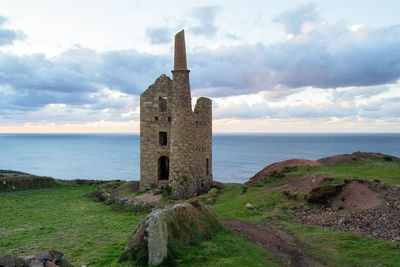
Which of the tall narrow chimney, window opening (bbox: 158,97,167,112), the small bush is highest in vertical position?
the tall narrow chimney

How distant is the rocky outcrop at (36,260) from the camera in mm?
8414

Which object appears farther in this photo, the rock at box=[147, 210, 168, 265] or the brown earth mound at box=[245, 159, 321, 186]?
the brown earth mound at box=[245, 159, 321, 186]

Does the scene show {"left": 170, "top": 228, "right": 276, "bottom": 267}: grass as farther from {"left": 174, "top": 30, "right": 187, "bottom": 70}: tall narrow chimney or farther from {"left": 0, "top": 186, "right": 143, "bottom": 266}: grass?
{"left": 174, "top": 30, "right": 187, "bottom": 70}: tall narrow chimney

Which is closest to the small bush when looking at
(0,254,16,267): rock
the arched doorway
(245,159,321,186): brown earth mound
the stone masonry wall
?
(245,159,321,186): brown earth mound

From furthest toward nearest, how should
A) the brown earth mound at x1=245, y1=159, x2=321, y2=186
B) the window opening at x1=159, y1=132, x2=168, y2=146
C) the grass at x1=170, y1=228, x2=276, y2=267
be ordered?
the brown earth mound at x1=245, y1=159, x2=321, y2=186 < the window opening at x1=159, y1=132, x2=168, y2=146 < the grass at x1=170, y1=228, x2=276, y2=267

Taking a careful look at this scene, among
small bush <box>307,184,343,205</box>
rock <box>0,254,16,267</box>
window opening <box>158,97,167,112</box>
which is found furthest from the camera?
window opening <box>158,97,167,112</box>

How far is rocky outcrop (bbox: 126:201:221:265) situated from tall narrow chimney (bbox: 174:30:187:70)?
621 inches

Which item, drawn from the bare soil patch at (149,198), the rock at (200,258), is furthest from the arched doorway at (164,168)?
A: the rock at (200,258)

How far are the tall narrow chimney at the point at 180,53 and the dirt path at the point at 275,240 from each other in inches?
625

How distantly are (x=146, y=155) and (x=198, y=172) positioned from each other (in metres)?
6.10

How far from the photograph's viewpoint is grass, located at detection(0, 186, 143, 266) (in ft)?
45.7

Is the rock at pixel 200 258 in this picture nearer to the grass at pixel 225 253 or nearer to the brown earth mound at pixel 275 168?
the grass at pixel 225 253

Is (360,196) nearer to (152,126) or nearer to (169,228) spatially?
(169,228)

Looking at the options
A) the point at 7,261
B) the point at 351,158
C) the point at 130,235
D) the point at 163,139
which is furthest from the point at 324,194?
the point at 7,261
